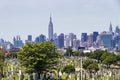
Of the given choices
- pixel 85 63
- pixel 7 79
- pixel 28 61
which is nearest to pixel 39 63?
pixel 28 61

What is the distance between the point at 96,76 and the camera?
4203 centimetres

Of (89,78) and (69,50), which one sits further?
(69,50)

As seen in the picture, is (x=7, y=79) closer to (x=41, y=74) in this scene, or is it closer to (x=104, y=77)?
(x=41, y=74)

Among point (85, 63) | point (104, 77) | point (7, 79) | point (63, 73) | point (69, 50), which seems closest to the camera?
point (7, 79)

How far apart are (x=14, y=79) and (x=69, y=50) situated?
6130 centimetres

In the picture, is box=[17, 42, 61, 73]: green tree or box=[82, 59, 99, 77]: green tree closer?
box=[17, 42, 61, 73]: green tree

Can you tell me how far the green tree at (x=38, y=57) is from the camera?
36.8m

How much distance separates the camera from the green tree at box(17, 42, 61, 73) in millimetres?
36844

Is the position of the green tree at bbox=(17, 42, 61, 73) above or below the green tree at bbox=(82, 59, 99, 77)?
above

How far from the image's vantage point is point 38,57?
37.1m

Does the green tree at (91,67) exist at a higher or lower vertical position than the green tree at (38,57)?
lower

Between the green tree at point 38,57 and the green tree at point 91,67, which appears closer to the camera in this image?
the green tree at point 38,57

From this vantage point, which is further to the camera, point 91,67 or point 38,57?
point 91,67

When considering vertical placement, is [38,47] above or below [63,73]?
above
